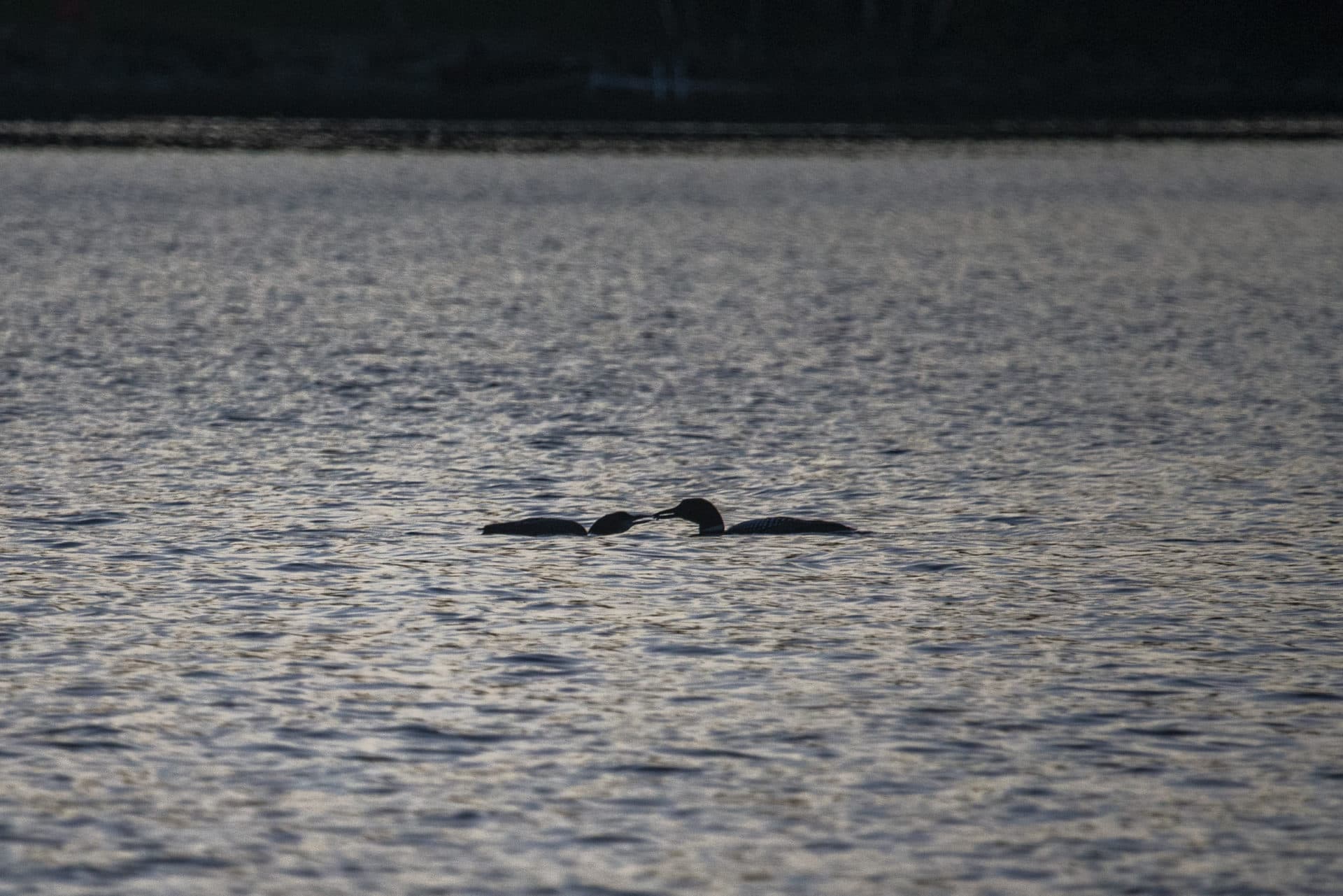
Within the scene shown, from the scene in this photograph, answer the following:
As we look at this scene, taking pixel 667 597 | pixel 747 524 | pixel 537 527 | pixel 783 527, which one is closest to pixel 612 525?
pixel 537 527

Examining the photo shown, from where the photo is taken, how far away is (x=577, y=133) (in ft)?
287

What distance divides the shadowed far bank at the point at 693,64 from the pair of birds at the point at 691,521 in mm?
77760

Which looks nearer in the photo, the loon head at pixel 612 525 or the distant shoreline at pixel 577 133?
the loon head at pixel 612 525

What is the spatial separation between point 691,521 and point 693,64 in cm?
8921

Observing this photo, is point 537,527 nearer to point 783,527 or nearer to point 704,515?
point 704,515

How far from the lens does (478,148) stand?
259 feet

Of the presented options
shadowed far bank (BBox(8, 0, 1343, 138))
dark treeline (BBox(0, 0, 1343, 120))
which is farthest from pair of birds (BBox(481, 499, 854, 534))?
dark treeline (BBox(0, 0, 1343, 120))

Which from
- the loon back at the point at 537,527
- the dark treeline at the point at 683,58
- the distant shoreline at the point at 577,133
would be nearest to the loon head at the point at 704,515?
the loon back at the point at 537,527

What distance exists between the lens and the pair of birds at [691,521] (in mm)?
15023

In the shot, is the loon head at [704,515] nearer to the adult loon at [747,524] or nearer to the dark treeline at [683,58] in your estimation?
the adult loon at [747,524]

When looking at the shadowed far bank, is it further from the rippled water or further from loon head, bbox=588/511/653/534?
loon head, bbox=588/511/653/534

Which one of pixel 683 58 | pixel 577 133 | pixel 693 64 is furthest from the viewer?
pixel 693 64

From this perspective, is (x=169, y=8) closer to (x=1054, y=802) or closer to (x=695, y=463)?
(x=695, y=463)

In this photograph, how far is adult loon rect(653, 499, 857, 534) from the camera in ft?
49.4
